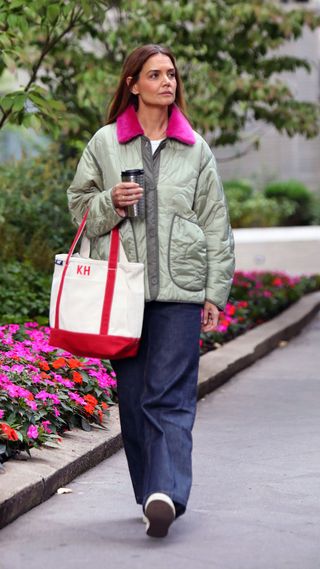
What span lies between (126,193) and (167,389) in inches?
31.4

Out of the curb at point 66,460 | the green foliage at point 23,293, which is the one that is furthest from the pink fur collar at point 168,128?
the green foliage at point 23,293

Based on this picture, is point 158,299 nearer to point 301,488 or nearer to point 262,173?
point 301,488

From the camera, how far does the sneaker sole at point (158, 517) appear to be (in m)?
5.39

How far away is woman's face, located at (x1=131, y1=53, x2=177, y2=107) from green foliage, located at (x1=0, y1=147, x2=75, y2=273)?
6662 millimetres

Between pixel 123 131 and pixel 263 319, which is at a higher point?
pixel 123 131

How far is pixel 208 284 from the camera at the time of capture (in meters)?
5.57

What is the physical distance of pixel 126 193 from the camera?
17.6 ft

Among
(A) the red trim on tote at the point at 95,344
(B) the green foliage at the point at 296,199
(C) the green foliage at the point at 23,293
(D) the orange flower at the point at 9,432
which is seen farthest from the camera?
(B) the green foliage at the point at 296,199

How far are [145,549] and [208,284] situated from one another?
42.2 inches

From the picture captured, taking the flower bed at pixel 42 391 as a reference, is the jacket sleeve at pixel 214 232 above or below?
above

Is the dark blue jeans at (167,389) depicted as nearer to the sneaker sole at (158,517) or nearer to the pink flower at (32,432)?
the sneaker sole at (158,517)

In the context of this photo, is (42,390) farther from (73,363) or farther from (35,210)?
(35,210)

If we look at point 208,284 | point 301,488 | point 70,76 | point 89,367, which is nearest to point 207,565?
point 208,284

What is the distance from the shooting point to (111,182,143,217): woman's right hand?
17.5 feet
